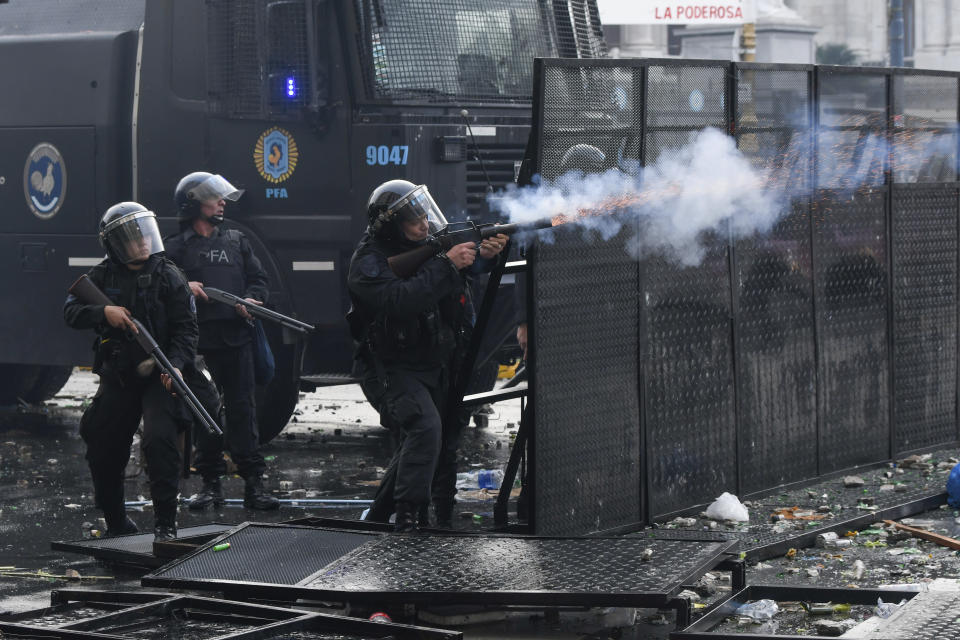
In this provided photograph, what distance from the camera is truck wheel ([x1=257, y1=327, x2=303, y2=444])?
11.2 meters

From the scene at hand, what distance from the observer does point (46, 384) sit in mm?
14258

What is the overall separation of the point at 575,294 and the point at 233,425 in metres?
2.87

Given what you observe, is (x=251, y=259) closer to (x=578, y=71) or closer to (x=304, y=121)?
(x=304, y=121)

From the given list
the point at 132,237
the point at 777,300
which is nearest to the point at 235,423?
the point at 132,237

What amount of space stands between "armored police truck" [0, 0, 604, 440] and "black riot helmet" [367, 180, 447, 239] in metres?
2.60

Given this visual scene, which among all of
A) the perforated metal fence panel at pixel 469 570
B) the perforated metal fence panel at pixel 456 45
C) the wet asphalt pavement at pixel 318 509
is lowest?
the wet asphalt pavement at pixel 318 509

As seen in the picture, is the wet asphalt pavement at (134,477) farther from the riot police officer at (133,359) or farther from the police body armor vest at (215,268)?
the police body armor vest at (215,268)

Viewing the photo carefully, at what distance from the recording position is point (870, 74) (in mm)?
9789

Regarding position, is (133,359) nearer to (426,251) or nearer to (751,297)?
(426,251)

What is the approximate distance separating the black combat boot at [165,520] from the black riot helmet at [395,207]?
1795 millimetres

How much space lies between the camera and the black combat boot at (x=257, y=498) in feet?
30.8

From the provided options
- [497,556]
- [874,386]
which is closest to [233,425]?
[497,556]

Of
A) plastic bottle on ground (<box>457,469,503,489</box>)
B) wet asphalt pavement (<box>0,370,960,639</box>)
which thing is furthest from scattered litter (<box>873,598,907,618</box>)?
plastic bottle on ground (<box>457,469,503,489</box>)

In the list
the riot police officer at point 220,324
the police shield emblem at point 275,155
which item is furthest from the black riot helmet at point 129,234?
the police shield emblem at point 275,155
